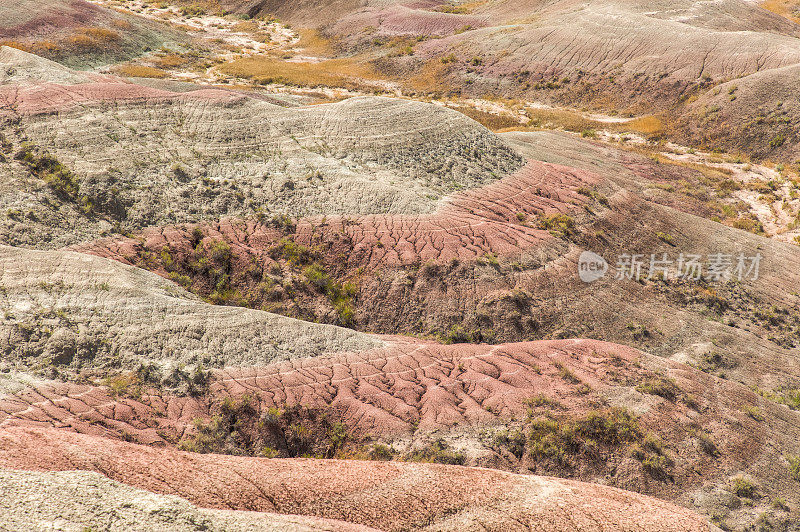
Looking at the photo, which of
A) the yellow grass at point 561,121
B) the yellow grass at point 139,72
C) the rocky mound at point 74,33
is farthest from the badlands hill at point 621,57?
the rocky mound at point 74,33

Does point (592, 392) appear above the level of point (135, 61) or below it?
below

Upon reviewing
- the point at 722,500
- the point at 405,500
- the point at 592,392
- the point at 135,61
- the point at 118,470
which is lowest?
the point at 722,500

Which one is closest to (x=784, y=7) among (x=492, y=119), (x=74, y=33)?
(x=492, y=119)

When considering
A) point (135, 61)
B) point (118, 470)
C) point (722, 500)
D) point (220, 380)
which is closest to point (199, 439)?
point (220, 380)

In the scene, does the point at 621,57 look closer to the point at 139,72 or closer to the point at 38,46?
the point at 139,72

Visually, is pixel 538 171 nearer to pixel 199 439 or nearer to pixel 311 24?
pixel 199 439
